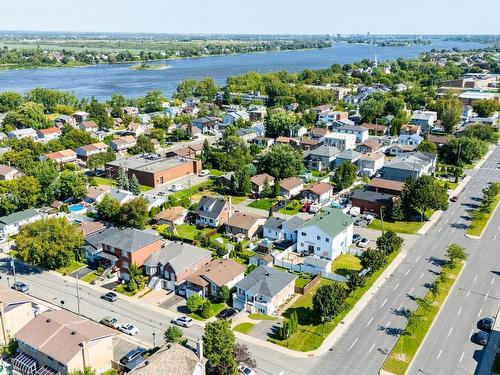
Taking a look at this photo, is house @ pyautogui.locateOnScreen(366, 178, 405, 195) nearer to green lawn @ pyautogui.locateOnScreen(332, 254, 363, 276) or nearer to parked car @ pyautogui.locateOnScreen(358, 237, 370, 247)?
parked car @ pyautogui.locateOnScreen(358, 237, 370, 247)

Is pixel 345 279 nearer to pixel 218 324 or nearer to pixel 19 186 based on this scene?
pixel 218 324

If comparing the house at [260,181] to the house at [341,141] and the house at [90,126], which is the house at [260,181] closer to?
the house at [341,141]

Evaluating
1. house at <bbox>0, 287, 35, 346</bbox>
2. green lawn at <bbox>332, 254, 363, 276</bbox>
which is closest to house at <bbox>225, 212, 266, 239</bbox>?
green lawn at <bbox>332, 254, 363, 276</bbox>

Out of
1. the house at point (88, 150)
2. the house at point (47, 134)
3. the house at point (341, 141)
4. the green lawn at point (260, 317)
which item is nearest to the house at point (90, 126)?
the house at point (47, 134)

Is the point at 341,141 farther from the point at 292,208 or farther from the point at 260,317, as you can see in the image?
the point at 260,317

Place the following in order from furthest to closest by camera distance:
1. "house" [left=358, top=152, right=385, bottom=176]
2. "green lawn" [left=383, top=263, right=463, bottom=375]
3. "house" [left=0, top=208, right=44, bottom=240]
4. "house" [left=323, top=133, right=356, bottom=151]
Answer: "house" [left=323, top=133, right=356, bottom=151] < "house" [left=358, top=152, right=385, bottom=176] < "house" [left=0, top=208, right=44, bottom=240] < "green lawn" [left=383, top=263, right=463, bottom=375]
